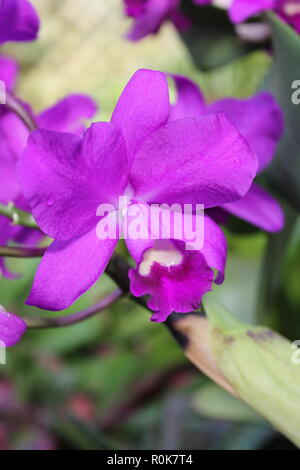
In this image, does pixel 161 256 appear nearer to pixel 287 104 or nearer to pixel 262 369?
pixel 262 369

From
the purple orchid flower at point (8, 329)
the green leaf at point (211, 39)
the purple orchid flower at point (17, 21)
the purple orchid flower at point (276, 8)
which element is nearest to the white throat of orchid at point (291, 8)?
the purple orchid flower at point (276, 8)

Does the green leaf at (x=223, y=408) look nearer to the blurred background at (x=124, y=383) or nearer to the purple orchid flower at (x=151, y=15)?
the blurred background at (x=124, y=383)

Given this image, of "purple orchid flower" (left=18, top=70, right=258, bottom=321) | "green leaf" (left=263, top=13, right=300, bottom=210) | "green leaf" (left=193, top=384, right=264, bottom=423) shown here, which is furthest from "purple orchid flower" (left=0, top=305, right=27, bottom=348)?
"green leaf" (left=193, top=384, right=264, bottom=423)

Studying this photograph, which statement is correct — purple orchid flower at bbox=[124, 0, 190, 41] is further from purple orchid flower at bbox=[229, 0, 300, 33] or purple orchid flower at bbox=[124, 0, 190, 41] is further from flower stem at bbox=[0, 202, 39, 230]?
flower stem at bbox=[0, 202, 39, 230]

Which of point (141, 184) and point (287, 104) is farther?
point (287, 104)

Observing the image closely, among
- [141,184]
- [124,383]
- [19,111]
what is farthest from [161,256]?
[124,383]
